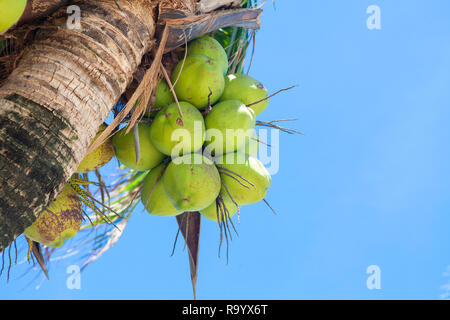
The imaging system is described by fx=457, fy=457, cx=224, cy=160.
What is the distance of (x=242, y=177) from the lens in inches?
96.3

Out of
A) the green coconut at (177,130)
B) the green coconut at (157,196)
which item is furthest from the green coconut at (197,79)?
the green coconut at (157,196)

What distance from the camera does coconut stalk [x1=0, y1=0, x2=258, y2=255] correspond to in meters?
1.38

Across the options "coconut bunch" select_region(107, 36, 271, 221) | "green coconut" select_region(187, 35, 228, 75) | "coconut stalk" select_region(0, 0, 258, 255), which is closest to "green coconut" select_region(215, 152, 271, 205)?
"coconut bunch" select_region(107, 36, 271, 221)

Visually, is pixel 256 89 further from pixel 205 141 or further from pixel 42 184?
pixel 42 184

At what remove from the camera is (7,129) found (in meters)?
1.42

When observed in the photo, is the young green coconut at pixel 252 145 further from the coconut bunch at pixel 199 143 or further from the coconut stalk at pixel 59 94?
the coconut stalk at pixel 59 94

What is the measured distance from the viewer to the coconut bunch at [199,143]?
2277 millimetres

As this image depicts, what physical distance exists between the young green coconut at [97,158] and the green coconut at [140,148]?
0.17 feet

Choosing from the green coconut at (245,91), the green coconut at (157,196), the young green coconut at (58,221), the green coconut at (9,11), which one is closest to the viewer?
the green coconut at (9,11)

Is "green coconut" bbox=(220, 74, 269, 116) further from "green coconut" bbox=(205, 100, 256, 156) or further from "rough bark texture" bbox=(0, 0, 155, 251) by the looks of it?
"rough bark texture" bbox=(0, 0, 155, 251)

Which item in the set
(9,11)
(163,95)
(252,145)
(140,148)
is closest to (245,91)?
(252,145)

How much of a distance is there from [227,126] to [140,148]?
1.56 feet

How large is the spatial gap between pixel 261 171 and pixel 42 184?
1336mm

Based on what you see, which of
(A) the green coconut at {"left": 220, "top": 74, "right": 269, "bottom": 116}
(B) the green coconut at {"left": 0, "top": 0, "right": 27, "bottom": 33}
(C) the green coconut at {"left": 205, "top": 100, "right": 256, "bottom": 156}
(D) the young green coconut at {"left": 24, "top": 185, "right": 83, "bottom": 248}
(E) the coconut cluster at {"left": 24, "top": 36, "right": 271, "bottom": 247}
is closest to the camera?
(B) the green coconut at {"left": 0, "top": 0, "right": 27, "bottom": 33}
